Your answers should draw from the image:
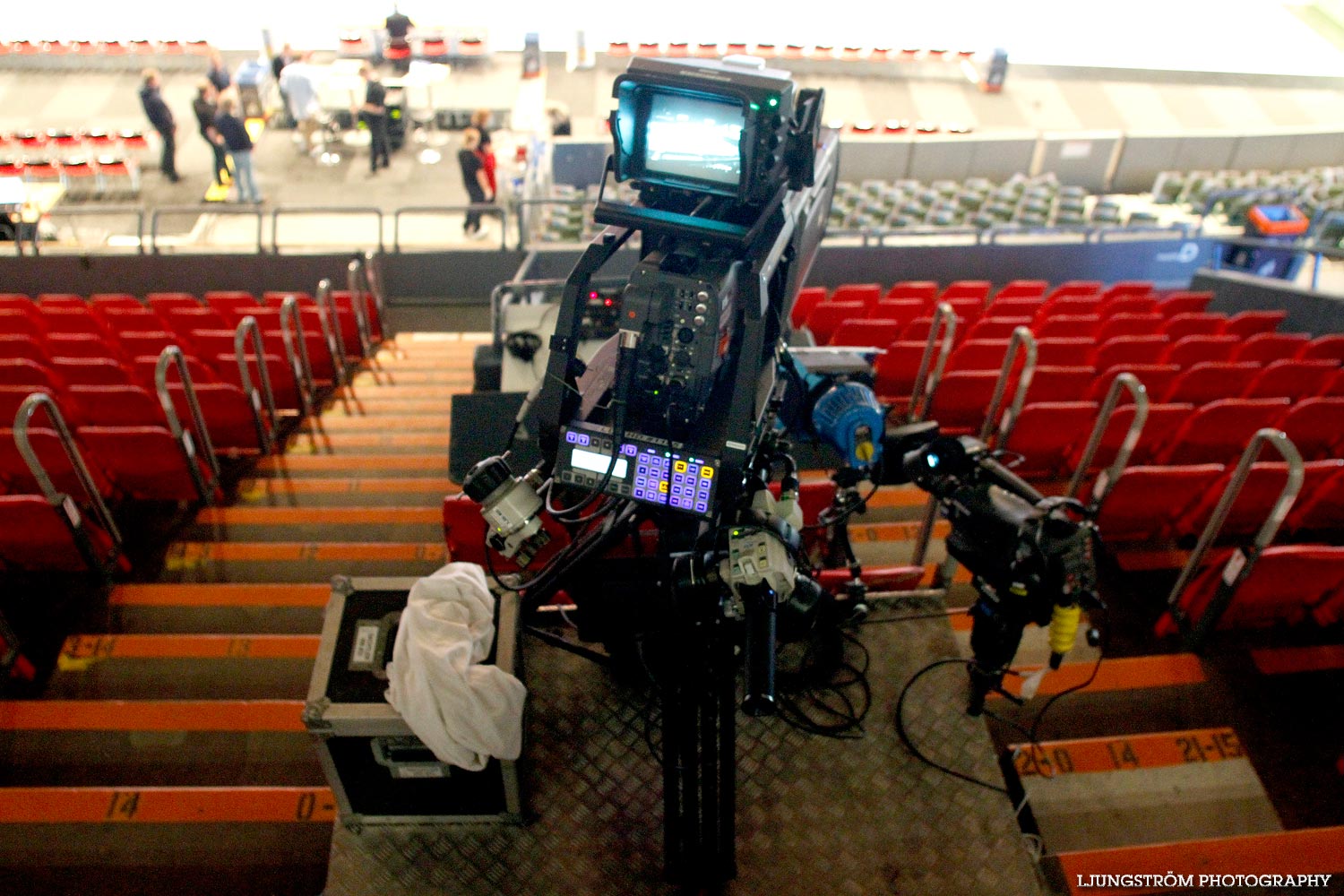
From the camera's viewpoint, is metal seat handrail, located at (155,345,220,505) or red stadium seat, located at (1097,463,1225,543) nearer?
red stadium seat, located at (1097,463,1225,543)

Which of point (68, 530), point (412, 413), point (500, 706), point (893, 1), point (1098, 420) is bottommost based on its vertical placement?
point (412, 413)

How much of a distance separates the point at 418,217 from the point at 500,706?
9.16 meters

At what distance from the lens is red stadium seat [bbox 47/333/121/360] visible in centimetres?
549

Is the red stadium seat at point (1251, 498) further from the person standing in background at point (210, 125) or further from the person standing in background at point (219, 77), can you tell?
the person standing in background at point (219, 77)

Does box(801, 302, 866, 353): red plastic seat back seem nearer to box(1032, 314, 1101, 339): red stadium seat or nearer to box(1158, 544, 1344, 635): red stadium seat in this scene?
box(1032, 314, 1101, 339): red stadium seat

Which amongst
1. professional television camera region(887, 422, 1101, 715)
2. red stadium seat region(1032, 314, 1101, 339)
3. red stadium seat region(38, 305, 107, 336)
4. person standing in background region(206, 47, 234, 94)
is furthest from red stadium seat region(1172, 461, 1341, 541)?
person standing in background region(206, 47, 234, 94)

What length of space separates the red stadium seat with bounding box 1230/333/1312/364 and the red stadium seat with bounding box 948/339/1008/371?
5.42ft

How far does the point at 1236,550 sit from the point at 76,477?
5.43 meters

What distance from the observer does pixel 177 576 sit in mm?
4008

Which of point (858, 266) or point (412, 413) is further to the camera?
point (858, 266)

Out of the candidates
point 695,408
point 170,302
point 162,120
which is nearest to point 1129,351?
point 695,408

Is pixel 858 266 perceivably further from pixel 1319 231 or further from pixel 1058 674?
pixel 1058 674

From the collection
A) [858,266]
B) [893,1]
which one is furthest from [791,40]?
[858,266]

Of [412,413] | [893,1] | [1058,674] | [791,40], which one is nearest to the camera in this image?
[1058,674]
